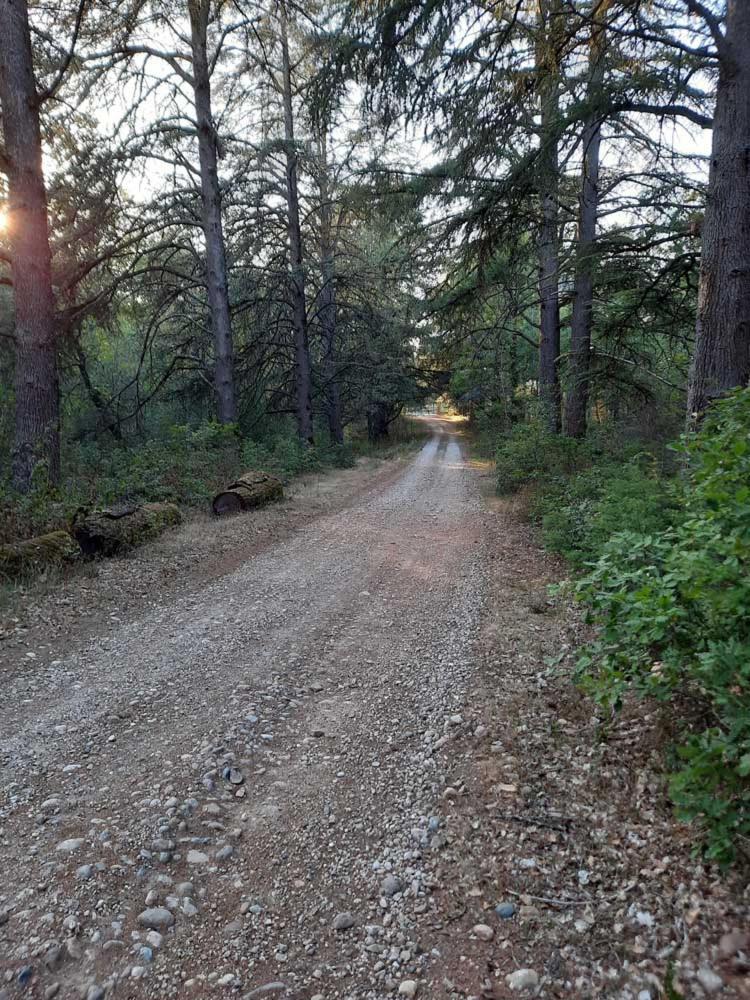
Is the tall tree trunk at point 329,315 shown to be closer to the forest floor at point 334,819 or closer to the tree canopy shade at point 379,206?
the tree canopy shade at point 379,206

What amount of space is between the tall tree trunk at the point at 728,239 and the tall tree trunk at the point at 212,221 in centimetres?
951

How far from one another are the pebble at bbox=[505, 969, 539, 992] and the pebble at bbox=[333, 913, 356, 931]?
620 millimetres

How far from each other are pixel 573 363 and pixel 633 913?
9399 mm

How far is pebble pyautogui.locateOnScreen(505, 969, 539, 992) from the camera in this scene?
70.0 inches

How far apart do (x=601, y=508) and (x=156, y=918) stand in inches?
194

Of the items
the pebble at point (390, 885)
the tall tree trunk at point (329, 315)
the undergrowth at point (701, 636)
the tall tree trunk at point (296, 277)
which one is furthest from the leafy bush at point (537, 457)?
the tall tree trunk at point (329, 315)

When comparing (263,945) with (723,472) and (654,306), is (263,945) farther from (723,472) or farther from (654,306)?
(654,306)

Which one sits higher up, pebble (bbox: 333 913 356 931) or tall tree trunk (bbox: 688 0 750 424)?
tall tree trunk (bbox: 688 0 750 424)

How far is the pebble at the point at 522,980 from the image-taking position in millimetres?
1778

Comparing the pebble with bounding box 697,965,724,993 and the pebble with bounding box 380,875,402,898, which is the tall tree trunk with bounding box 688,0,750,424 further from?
the pebble with bounding box 380,875,402,898

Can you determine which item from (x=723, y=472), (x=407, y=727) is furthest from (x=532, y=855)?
(x=723, y=472)

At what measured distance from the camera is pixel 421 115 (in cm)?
645

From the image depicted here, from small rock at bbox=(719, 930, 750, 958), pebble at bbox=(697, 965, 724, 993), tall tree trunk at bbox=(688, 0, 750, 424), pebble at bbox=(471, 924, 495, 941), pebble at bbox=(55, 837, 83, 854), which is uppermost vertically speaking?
tall tree trunk at bbox=(688, 0, 750, 424)

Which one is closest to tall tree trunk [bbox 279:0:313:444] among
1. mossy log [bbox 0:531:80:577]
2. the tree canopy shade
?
the tree canopy shade
